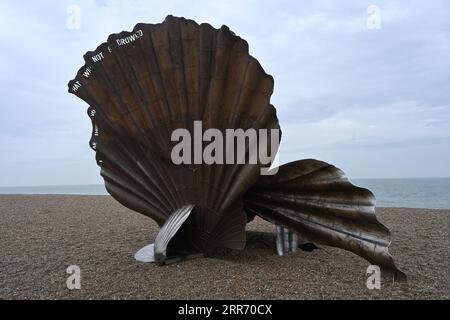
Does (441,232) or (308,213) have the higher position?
(308,213)

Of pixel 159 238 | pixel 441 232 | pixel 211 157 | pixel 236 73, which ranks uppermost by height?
pixel 236 73

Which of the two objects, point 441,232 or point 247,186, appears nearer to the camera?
point 247,186

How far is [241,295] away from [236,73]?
2.69 m

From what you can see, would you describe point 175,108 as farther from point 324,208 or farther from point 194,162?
point 324,208

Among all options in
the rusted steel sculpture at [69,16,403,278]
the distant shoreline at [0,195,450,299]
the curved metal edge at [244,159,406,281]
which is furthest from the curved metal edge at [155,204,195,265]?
the curved metal edge at [244,159,406,281]

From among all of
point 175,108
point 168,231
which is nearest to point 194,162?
point 175,108

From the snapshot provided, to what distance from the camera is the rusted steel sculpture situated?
500 centimetres

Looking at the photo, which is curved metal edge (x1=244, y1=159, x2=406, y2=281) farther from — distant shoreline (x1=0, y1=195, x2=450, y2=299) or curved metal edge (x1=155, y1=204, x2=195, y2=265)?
curved metal edge (x1=155, y1=204, x2=195, y2=265)

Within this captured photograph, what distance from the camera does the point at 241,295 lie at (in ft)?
13.6

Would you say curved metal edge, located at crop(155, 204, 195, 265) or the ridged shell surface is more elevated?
the ridged shell surface

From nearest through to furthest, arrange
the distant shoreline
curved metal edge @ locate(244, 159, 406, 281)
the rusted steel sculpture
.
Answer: the distant shoreline < curved metal edge @ locate(244, 159, 406, 281) < the rusted steel sculpture
